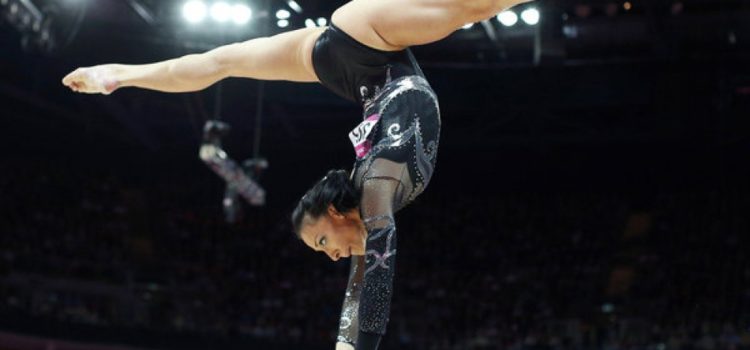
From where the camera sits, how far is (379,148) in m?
3.21

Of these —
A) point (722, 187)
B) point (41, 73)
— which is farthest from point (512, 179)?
point (41, 73)

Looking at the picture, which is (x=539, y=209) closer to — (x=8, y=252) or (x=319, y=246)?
(x=8, y=252)

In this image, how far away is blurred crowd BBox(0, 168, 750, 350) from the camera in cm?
1195

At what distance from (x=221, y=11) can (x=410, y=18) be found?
767 cm

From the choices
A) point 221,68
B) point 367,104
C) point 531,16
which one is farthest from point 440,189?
point 367,104

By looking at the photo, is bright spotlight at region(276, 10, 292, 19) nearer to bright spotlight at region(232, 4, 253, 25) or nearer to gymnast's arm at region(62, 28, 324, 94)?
bright spotlight at region(232, 4, 253, 25)

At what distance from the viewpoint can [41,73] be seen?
13.3 meters

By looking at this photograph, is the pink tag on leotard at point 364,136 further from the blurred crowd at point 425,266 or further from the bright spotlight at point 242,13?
→ the blurred crowd at point 425,266

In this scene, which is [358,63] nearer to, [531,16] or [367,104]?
[367,104]

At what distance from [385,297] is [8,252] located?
37.5ft

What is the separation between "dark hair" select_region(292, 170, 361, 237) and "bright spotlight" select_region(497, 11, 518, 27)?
303 inches

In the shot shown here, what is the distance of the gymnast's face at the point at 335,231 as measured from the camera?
3236 millimetres

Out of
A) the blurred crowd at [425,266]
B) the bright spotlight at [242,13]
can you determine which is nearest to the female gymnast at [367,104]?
the bright spotlight at [242,13]

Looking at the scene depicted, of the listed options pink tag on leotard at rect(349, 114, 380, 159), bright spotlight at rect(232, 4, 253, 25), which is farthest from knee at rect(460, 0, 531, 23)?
bright spotlight at rect(232, 4, 253, 25)
